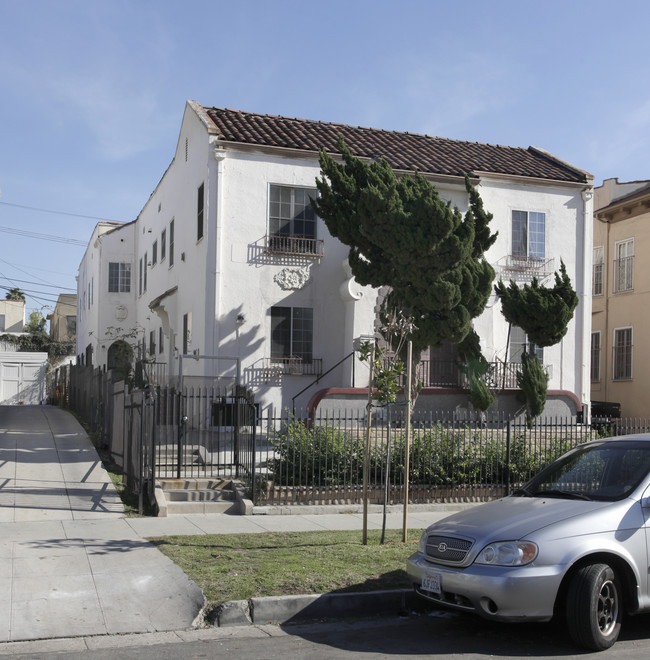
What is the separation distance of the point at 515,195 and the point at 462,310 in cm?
658

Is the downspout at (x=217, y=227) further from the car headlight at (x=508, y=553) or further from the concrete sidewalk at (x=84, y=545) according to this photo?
the car headlight at (x=508, y=553)

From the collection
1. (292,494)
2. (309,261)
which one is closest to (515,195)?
(309,261)

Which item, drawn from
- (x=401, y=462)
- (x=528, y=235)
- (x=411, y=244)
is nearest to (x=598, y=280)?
(x=528, y=235)

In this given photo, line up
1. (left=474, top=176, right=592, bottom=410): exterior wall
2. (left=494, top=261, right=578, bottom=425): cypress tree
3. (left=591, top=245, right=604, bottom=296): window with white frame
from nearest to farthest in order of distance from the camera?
(left=494, top=261, right=578, bottom=425): cypress tree < (left=474, top=176, right=592, bottom=410): exterior wall < (left=591, top=245, right=604, bottom=296): window with white frame

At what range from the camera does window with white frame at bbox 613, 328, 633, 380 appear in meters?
27.4

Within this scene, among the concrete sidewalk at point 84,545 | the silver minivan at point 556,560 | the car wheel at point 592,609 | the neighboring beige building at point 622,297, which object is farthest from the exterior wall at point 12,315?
the car wheel at point 592,609

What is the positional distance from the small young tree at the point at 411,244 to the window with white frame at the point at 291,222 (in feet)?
7.86

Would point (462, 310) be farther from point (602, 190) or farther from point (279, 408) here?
point (602, 190)

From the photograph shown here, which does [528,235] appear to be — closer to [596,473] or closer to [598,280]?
[598,280]

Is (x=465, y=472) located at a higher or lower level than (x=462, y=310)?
lower

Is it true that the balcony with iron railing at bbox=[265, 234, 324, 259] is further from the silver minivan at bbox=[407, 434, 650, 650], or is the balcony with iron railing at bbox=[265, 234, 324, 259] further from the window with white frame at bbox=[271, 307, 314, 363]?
the silver minivan at bbox=[407, 434, 650, 650]

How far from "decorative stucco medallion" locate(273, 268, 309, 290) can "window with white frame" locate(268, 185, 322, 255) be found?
48cm

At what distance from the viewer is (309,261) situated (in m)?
19.8

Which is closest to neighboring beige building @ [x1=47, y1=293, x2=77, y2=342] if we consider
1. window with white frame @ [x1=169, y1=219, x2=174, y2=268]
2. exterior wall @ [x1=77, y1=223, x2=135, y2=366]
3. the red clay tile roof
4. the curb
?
exterior wall @ [x1=77, y1=223, x2=135, y2=366]
